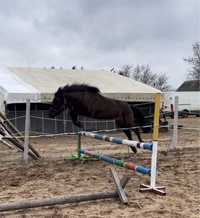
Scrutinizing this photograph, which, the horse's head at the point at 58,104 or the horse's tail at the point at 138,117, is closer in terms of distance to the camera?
the horse's head at the point at 58,104

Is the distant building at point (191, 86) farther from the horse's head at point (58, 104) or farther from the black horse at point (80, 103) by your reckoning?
the horse's head at point (58, 104)

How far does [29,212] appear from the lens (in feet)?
11.9

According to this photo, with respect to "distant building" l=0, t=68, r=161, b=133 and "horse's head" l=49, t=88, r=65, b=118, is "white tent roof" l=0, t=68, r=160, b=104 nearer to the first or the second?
"distant building" l=0, t=68, r=161, b=133

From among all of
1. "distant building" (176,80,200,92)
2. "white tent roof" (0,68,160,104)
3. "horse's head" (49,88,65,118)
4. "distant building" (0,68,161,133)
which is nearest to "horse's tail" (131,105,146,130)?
"horse's head" (49,88,65,118)

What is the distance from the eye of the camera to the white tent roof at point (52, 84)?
538 inches

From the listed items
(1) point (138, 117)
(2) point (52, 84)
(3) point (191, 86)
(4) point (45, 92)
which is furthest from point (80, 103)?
(3) point (191, 86)

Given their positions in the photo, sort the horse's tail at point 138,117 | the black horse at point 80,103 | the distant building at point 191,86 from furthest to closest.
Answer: the distant building at point 191,86
the horse's tail at point 138,117
the black horse at point 80,103

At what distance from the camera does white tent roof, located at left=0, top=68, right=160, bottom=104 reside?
13.7 meters

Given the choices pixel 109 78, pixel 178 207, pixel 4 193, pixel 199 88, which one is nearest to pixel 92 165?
pixel 4 193

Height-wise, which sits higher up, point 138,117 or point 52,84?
point 52,84

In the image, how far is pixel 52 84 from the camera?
615 inches

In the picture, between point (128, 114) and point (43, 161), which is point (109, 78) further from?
point (43, 161)

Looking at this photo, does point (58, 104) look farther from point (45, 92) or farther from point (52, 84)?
point (52, 84)

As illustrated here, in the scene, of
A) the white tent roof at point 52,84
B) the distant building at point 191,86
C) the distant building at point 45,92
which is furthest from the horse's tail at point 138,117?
the distant building at point 191,86
